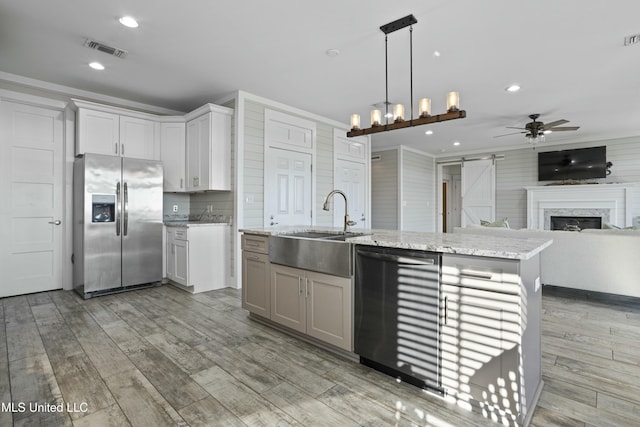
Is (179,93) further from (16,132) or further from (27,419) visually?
(27,419)

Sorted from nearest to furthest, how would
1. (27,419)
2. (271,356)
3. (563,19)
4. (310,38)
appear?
(27,419) < (271,356) < (563,19) < (310,38)

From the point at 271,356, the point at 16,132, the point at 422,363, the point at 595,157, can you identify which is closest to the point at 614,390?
the point at 422,363

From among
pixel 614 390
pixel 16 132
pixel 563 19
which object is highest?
pixel 563 19

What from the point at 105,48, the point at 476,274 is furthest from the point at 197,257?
the point at 476,274

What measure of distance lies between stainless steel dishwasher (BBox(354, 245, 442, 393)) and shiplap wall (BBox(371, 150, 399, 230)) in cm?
620

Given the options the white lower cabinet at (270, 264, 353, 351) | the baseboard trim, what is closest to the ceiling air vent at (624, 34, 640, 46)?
the baseboard trim

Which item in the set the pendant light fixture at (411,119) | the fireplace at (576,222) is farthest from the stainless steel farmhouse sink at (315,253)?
the fireplace at (576,222)

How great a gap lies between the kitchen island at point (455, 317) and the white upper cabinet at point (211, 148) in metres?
2.55

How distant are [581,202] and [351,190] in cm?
541

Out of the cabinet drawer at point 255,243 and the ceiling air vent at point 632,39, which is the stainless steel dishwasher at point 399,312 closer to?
the cabinet drawer at point 255,243

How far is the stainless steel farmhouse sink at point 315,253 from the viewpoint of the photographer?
237 cm

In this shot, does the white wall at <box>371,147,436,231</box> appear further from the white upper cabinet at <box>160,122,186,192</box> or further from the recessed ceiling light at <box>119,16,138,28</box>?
the recessed ceiling light at <box>119,16,138,28</box>

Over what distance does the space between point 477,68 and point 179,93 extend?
400cm

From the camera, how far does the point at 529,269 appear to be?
1.81 m
